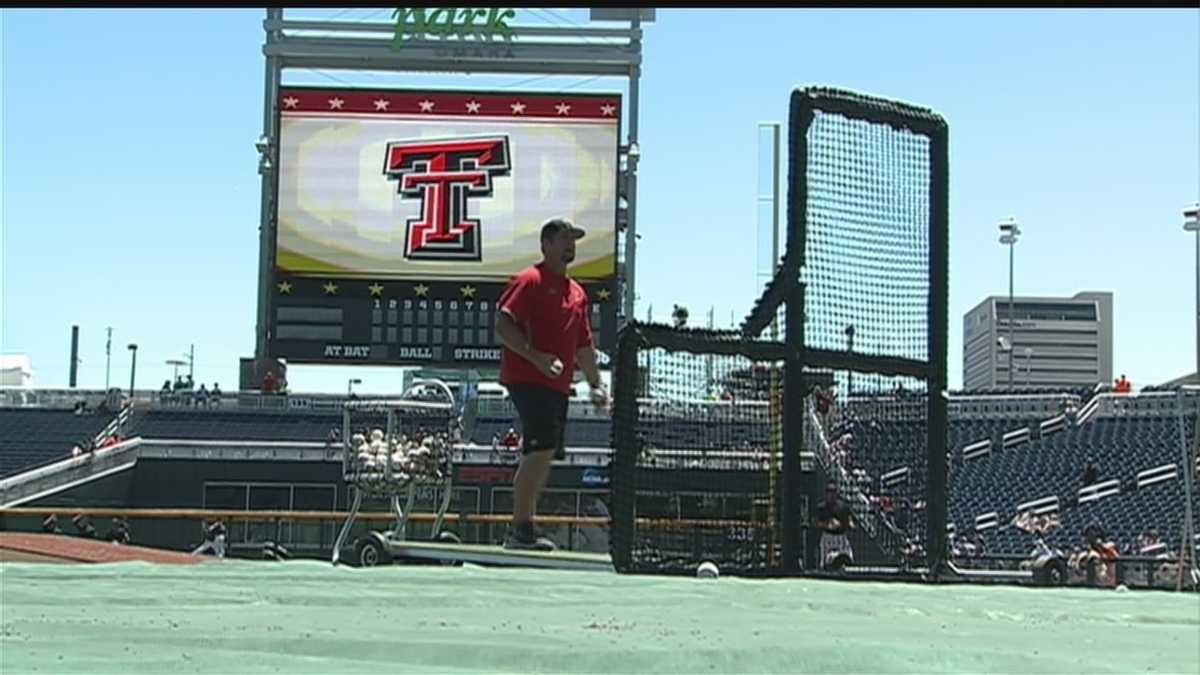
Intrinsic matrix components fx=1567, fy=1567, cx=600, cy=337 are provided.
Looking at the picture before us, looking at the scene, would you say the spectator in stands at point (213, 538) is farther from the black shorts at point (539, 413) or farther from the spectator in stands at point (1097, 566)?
the black shorts at point (539, 413)

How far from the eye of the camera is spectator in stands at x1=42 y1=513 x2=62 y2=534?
2000 centimetres

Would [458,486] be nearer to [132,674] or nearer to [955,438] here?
[955,438]

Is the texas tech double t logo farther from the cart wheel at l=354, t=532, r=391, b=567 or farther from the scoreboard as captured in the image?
the cart wheel at l=354, t=532, r=391, b=567

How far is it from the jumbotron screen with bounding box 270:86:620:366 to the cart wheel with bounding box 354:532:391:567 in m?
14.2

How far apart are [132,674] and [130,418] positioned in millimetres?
28722

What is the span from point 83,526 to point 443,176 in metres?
9.52

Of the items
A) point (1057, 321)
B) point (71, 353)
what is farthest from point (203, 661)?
point (1057, 321)

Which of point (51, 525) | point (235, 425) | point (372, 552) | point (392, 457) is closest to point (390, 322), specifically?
point (235, 425)

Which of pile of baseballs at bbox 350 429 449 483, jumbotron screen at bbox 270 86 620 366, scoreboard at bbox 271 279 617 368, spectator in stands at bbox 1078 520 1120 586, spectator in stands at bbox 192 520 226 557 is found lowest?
spectator in stands at bbox 192 520 226 557

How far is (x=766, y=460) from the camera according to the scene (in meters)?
7.39

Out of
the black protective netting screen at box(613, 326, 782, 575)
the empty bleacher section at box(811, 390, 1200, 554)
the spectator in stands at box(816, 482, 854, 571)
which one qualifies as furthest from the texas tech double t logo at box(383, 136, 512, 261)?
the spectator in stands at box(816, 482, 854, 571)

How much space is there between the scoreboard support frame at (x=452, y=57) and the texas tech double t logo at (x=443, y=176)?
1.76 meters

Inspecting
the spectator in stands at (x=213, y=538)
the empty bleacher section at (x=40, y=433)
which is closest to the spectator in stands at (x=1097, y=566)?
the spectator in stands at (x=213, y=538)

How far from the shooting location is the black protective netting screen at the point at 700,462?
7199mm
